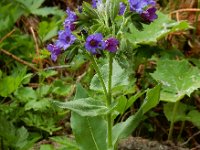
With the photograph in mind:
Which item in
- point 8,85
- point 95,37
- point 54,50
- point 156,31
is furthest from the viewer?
point 156,31

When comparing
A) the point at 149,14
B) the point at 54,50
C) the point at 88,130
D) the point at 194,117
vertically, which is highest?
the point at 149,14

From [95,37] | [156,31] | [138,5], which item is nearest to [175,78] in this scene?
[156,31]

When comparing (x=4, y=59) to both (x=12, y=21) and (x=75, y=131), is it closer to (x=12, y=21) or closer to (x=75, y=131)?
(x=12, y=21)

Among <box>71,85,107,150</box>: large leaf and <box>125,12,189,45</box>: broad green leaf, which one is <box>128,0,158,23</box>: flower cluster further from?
<box>125,12,189,45</box>: broad green leaf

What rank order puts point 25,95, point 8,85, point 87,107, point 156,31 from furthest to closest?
point 156,31
point 25,95
point 8,85
point 87,107

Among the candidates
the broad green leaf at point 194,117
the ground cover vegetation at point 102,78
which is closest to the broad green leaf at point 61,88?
the ground cover vegetation at point 102,78

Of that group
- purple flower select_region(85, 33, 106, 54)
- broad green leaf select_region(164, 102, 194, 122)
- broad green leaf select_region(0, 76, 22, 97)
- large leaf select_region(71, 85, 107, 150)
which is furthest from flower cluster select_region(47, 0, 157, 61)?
broad green leaf select_region(164, 102, 194, 122)

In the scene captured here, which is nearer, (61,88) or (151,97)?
(151,97)

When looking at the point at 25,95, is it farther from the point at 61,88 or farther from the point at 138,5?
the point at 138,5
